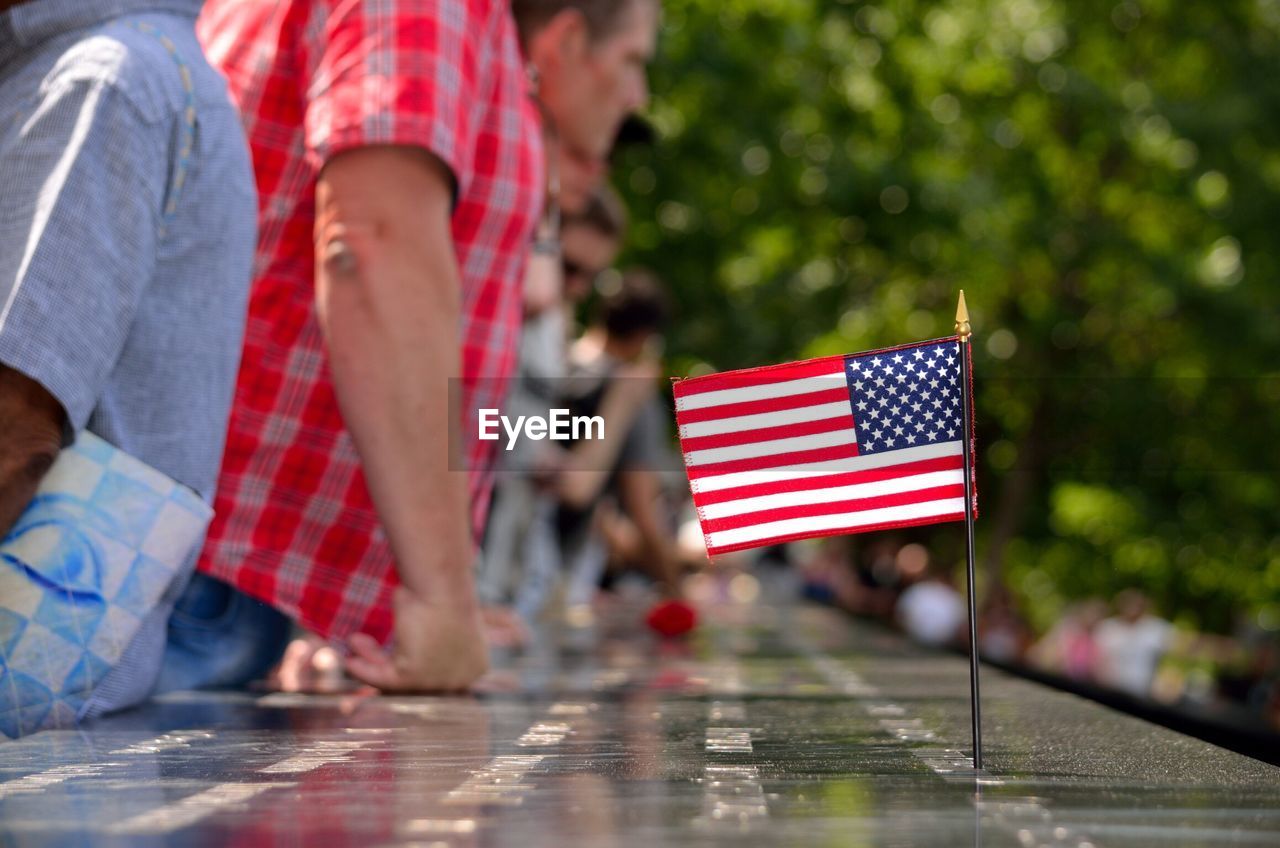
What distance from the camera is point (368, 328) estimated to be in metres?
3.23

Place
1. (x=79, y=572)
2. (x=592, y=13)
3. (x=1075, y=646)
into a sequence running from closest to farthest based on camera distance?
1. (x=79, y=572)
2. (x=592, y=13)
3. (x=1075, y=646)

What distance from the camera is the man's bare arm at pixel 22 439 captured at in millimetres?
2500

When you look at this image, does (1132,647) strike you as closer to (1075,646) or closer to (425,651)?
(1075,646)

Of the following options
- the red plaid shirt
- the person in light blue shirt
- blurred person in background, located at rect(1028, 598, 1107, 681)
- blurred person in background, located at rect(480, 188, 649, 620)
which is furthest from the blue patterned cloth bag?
blurred person in background, located at rect(1028, 598, 1107, 681)

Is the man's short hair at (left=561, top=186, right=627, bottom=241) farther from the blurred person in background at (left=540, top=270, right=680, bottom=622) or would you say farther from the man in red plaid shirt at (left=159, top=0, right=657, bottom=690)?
the man in red plaid shirt at (left=159, top=0, right=657, bottom=690)

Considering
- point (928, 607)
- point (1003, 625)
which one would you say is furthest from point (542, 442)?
point (1003, 625)

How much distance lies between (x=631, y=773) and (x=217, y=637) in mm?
1709

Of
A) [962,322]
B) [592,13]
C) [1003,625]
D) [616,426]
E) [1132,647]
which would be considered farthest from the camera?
[1003,625]

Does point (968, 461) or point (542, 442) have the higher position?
point (542, 442)

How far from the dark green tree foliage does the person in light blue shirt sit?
405 inches

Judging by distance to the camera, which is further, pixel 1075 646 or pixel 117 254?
pixel 1075 646

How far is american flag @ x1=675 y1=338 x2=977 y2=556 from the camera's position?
2.40 meters

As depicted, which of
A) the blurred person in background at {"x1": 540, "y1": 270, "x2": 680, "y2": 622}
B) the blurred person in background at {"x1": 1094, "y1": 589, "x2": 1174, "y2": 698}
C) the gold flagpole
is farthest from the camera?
the blurred person in background at {"x1": 1094, "y1": 589, "x2": 1174, "y2": 698}

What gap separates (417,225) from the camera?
3266mm
